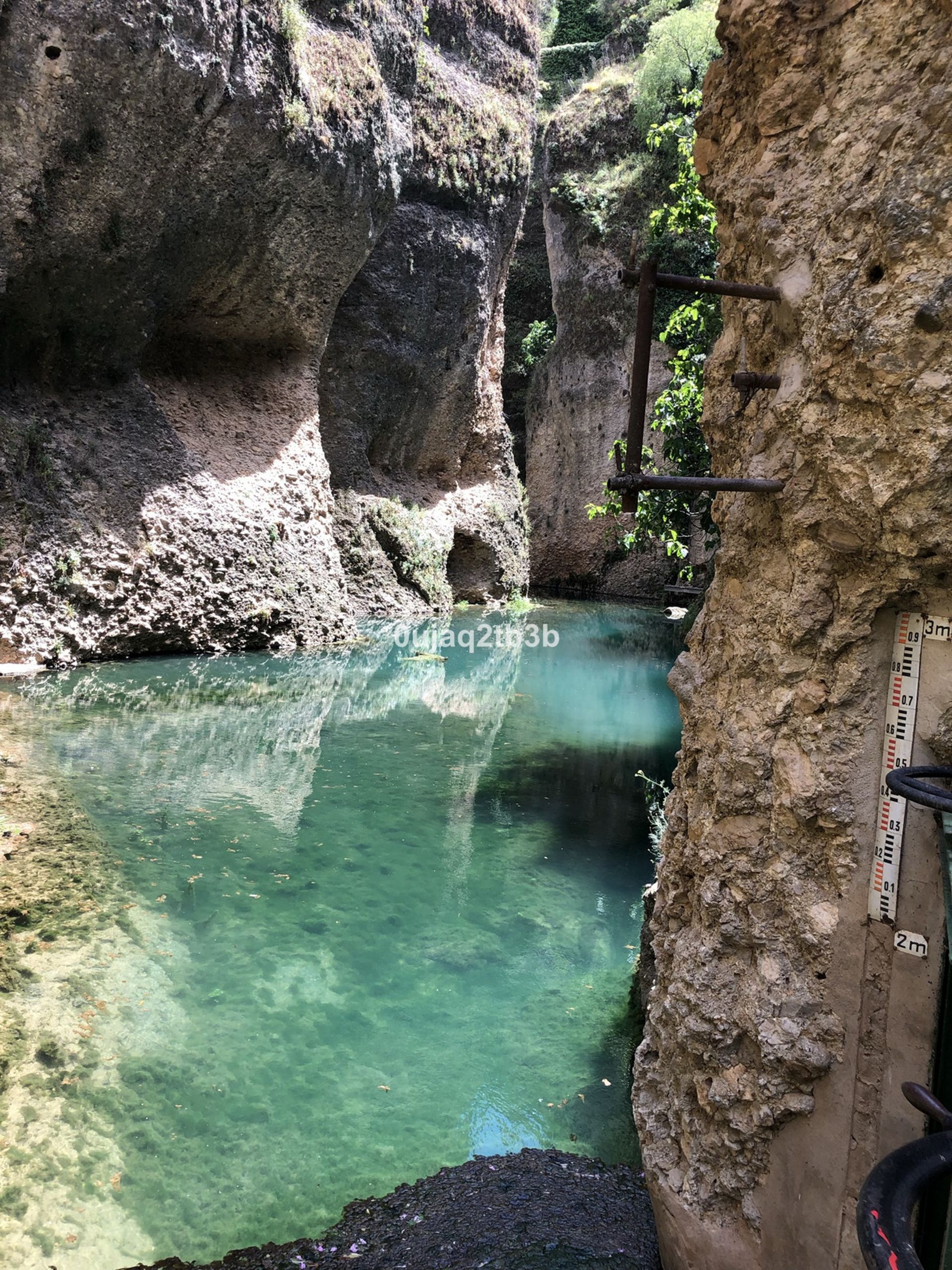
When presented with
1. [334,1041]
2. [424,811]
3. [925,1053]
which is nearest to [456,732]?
[424,811]

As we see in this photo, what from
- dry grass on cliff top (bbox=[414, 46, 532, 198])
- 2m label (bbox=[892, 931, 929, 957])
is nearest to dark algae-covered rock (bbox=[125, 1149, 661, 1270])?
2m label (bbox=[892, 931, 929, 957])

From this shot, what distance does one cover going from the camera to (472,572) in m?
23.8

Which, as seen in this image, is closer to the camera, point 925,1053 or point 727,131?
point 925,1053

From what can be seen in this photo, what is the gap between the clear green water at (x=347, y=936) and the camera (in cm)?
356

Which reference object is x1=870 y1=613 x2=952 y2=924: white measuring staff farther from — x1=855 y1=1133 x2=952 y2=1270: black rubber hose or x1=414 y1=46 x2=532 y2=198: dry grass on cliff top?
x1=414 y1=46 x2=532 y2=198: dry grass on cliff top

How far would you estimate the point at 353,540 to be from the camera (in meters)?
18.9

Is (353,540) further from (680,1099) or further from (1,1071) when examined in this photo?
(680,1099)

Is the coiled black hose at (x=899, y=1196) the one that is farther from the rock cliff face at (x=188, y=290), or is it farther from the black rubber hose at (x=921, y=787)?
the rock cliff face at (x=188, y=290)

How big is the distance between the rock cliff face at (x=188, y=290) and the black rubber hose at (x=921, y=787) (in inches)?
441

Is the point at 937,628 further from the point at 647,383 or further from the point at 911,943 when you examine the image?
the point at 647,383

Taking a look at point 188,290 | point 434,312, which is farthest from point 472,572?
point 188,290

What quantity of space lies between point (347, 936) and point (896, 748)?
3.90 metres

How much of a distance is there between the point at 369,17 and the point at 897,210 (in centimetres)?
1608

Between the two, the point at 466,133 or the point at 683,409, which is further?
the point at 466,133
